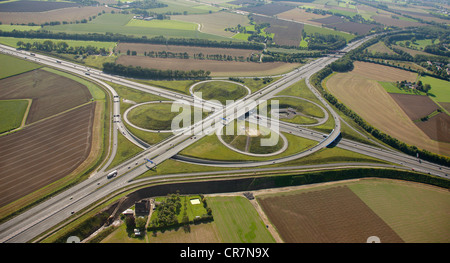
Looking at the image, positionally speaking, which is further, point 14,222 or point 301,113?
point 301,113

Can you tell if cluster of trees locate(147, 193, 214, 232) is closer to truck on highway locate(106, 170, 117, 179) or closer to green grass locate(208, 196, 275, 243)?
green grass locate(208, 196, 275, 243)

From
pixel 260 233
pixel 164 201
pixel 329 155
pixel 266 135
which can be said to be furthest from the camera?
pixel 266 135

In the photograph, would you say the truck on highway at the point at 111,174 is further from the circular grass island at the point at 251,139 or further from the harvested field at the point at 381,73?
the harvested field at the point at 381,73

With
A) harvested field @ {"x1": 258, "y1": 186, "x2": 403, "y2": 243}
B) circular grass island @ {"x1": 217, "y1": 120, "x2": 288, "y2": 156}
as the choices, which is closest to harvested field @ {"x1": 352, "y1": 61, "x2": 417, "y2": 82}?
circular grass island @ {"x1": 217, "y1": 120, "x2": 288, "y2": 156}

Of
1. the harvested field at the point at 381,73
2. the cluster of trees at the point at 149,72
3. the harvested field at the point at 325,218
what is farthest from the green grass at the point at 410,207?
the cluster of trees at the point at 149,72

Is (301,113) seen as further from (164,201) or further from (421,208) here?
(164,201)

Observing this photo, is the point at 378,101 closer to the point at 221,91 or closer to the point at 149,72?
the point at 221,91

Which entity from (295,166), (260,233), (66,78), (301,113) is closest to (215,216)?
(260,233)

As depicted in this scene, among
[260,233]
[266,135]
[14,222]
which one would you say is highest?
[266,135]
